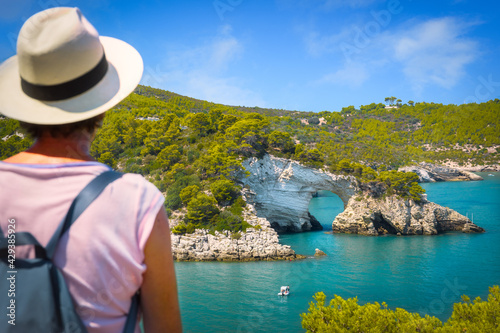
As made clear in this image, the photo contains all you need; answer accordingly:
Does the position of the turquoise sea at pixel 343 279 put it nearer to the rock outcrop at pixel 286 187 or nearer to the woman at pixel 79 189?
the rock outcrop at pixel 286 187

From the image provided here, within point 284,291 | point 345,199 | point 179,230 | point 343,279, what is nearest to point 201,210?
point 179,230

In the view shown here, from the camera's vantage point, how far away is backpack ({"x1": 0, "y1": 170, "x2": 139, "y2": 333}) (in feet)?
2.19

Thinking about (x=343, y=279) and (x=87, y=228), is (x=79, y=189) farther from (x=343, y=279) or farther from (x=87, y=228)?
(x=343, y=279)

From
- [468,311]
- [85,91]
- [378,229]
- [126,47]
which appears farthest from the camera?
[378,229]

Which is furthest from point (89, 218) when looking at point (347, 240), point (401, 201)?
point (401, 201)

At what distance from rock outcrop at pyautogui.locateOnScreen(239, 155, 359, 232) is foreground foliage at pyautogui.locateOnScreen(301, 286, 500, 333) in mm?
18419

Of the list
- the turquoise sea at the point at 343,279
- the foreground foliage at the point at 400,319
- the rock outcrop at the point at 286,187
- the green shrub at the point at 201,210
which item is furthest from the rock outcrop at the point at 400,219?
the foreground foliage at the point at 400,319

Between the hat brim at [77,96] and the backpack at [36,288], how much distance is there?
0.85 ft

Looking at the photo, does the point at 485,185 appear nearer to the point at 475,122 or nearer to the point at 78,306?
the point at 475,122

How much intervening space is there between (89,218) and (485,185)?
→ 59727 mm

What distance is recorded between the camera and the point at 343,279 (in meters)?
16.1

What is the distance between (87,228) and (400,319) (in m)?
6.05

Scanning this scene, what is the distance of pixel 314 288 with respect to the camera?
14.9 meters

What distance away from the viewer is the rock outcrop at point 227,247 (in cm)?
1881
